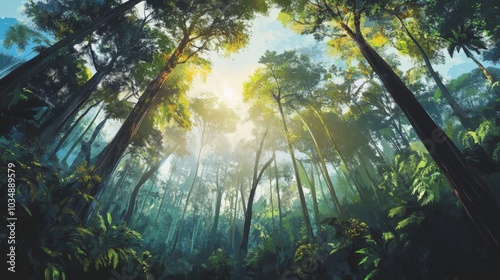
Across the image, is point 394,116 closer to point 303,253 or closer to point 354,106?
point 354,106

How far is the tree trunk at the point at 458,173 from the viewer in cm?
335

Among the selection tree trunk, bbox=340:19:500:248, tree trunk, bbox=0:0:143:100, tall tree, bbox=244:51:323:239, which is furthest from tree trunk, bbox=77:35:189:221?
tree trunk, bbox=340:19:500:248

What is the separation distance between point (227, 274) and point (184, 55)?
10215 mm

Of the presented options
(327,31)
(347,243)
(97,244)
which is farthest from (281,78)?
(97,244)

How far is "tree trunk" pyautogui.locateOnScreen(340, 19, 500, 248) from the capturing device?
3.35 metres

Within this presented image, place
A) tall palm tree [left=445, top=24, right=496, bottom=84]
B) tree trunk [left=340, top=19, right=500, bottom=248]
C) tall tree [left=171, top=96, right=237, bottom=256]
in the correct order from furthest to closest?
tall tree [left=171, top=96, right=237, bottom=256]
tall palm tree [left=445, top=24, right=496, bottom=84]
tree trunk [left=340, top=19, right=500, bottom=248]

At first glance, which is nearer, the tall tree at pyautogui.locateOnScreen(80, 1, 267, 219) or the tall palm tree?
the tall tree at pyautogui.locateOnScreen(80, 1, 267, 219)

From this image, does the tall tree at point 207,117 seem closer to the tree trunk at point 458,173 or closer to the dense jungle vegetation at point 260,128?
the dense jungle vegetation at point 260,128

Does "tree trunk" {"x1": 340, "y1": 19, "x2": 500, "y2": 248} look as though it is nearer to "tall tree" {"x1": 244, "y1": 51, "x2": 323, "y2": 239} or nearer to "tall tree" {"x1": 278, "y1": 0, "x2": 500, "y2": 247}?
"tall tree" {"x1": 278, "y1": 0, "x2": 500, "y2": 247}

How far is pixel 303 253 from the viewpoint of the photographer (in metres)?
7.70

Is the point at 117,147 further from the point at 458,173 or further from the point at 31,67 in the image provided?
the point at 458,173

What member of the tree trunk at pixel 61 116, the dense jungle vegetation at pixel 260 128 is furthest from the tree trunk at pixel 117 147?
the tree trunk at pixel 61 116

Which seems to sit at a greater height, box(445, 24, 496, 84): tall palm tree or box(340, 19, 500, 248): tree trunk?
box(445, 24, 496, 84): tall palm tree

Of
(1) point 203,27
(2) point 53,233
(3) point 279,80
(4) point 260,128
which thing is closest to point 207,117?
(4) point 260,128
